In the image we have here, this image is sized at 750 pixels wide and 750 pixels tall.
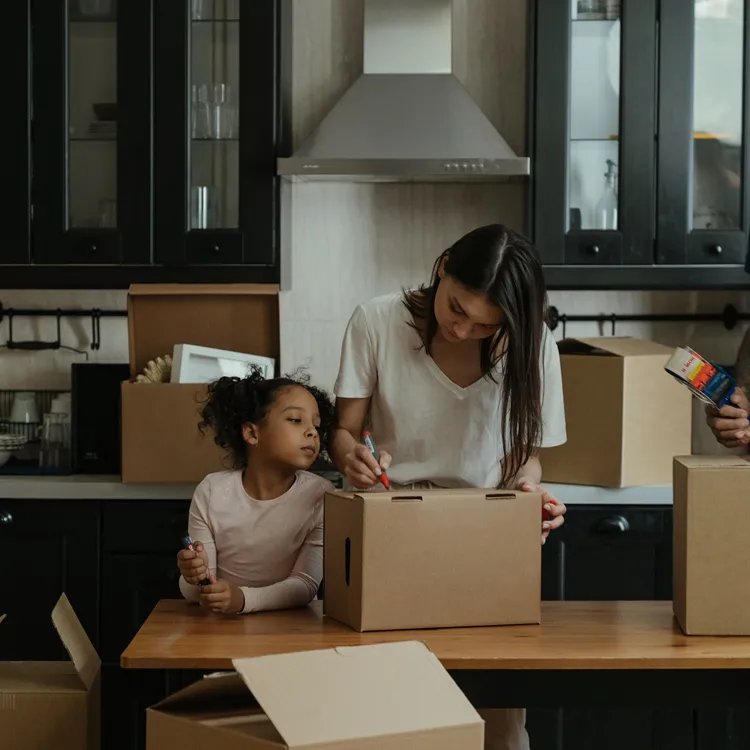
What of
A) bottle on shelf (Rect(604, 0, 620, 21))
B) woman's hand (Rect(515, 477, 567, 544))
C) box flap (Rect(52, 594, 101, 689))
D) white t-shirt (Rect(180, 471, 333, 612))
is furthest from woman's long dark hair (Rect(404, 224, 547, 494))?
bottle on shelf (Rect(604, 0, 620, 21))

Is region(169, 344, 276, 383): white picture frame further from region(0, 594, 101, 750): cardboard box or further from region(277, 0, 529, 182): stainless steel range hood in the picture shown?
region(0, 594, 101, 750): cardboard box

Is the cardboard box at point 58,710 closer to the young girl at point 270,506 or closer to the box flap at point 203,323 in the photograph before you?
the young girl at point 270,506

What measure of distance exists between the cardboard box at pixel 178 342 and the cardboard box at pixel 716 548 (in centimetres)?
150

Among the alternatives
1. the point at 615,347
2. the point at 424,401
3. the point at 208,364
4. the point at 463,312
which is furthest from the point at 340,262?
the point at 463,312

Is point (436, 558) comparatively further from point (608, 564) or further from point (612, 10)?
point (612, 10)

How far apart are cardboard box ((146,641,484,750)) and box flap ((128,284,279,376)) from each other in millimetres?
1858

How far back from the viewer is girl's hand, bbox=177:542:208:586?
1.66m

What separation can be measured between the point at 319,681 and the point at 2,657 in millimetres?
1984

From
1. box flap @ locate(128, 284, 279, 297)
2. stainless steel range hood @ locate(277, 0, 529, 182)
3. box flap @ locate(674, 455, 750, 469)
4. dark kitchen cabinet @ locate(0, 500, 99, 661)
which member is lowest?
dark kitchen cabinet @ locate(0, 500, 99, 661)

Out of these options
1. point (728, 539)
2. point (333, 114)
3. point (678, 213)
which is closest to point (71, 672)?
point (728, 539)

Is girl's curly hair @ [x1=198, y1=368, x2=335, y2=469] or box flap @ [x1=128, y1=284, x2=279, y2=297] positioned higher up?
box flap @ [x1=128, y1=284, x2=279, y2=297]

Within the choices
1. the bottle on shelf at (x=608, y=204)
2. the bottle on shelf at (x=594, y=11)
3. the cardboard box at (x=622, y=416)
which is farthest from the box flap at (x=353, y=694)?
the bottle on shelf at (x=594, y=11)

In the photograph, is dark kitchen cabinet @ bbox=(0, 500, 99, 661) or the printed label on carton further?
dark kitchen cabinet @ bbox=(0, 500, 99, 661)

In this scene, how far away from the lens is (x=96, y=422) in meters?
3.01
